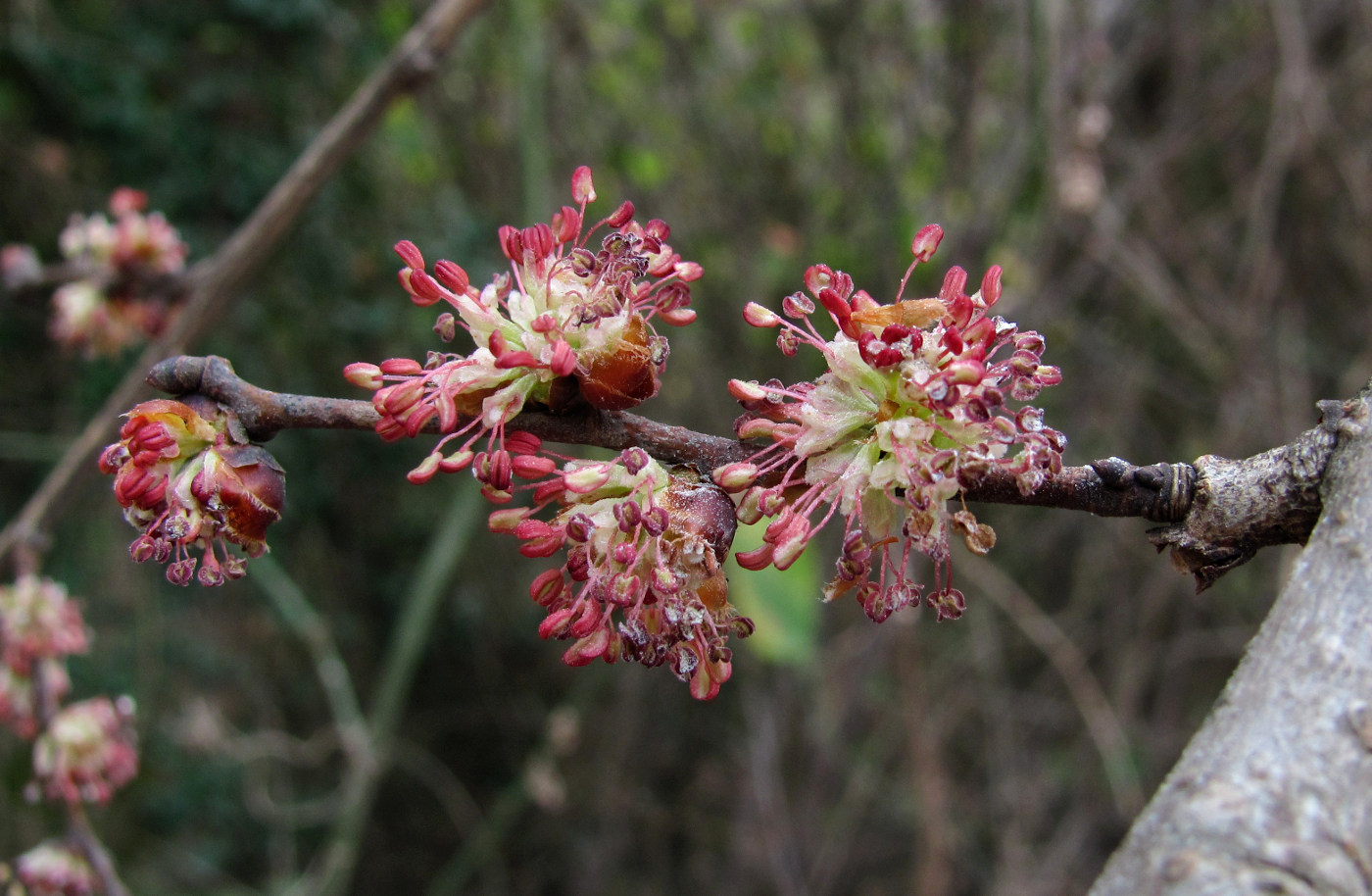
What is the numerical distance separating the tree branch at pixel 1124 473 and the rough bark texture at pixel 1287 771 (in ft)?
0.50

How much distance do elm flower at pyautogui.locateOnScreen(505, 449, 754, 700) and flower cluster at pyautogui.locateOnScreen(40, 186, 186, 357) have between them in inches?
60.7

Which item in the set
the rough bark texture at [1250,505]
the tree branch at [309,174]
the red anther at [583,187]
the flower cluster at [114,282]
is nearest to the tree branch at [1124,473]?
the rough bark texture at [1250,505]

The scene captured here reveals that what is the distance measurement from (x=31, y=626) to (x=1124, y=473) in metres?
1.70

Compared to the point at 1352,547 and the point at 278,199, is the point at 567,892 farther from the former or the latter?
the point at 1352,547

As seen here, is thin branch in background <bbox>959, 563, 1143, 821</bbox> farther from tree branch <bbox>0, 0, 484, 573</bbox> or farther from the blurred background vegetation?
tree branch <bbox>0, 0, 484, 573</bbox>

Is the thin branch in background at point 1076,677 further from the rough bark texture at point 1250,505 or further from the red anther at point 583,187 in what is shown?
the red anther at point 583,187

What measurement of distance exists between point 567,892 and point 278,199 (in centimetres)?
343

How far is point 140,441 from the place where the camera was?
82 centimetres

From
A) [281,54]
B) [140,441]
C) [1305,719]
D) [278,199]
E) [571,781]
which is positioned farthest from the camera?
[571,781]

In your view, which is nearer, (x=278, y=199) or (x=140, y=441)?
(x=140, y=441)

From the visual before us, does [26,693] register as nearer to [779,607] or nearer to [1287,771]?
[779,607]

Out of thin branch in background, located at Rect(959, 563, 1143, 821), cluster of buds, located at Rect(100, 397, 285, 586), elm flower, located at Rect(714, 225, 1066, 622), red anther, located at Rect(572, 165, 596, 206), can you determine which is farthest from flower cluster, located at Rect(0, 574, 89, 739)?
thin branch in background, located at Rect(959, 563, 1143, 821)

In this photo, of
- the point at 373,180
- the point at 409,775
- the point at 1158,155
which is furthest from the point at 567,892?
the point at 1158,155

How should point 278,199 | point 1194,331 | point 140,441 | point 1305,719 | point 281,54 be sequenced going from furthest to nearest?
point 1194,331 → point 281,54 → point 278,199 → point 140,441 → point 1305,719
